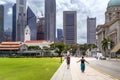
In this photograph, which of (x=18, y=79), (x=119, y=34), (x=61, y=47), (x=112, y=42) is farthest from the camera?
(x=112, y=42)

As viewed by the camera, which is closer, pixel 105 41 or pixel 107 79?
pixel 107 79

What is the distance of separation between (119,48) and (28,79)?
127m

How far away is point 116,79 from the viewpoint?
2672cm

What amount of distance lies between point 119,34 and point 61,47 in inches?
1351

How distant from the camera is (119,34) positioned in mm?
175250

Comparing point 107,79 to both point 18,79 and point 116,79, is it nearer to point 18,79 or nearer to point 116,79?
point 116,79

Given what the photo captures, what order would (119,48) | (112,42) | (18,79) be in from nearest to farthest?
(18,79) < (119,48) < (112,42)

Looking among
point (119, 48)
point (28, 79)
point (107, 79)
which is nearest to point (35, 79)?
point (28, 79)

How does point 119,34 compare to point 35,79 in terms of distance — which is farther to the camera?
point 119,34

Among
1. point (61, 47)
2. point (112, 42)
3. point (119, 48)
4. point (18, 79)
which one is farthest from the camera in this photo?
point (112, 42)

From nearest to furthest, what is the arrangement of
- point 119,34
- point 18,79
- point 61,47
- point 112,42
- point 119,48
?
1. point 18,79
2. point 119,48
3. point 61,47
4. point 119,34
5. point 112,42

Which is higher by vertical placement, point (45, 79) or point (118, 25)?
point (118, 25)

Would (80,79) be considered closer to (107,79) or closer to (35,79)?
(107,79)

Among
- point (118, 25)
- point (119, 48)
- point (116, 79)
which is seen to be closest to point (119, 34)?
point (118, 25)
